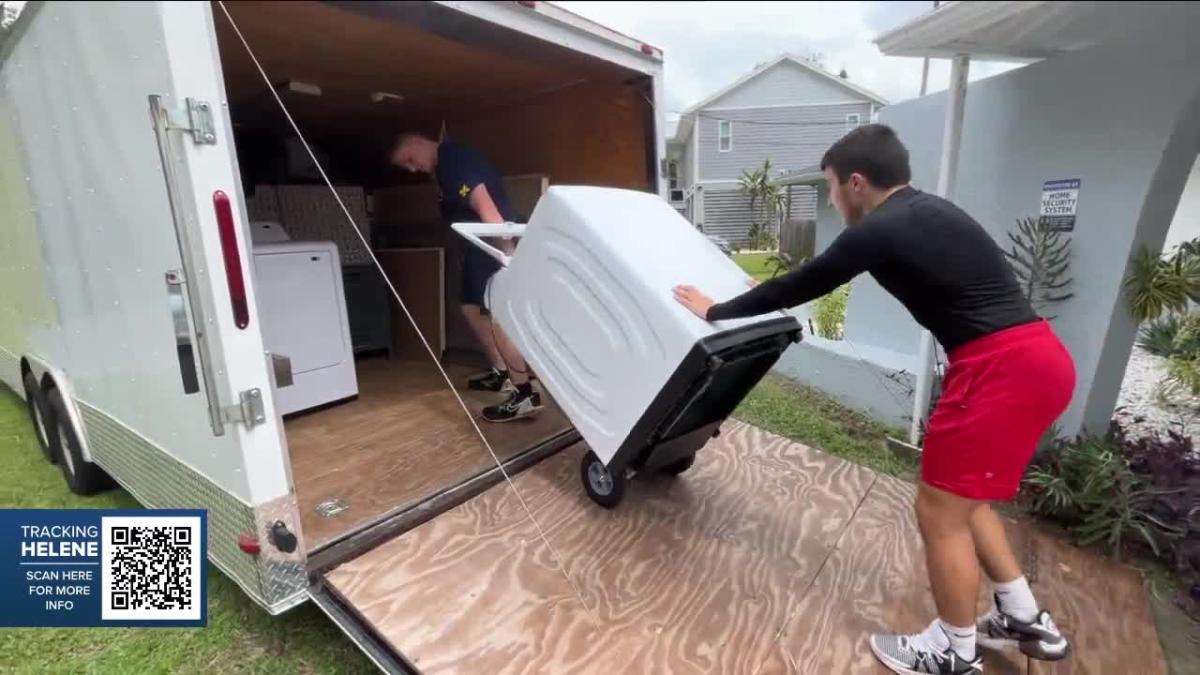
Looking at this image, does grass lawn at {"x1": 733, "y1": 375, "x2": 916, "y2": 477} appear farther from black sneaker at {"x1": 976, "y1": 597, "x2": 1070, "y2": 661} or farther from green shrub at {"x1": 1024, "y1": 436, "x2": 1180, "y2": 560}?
black sneaker at {"x1": 976, "y1": 597, "x2": 1070, "y2": 661}

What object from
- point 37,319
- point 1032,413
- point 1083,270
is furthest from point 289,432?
point 1083,270

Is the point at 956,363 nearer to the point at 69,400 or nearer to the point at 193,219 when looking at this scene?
the point at 193,219

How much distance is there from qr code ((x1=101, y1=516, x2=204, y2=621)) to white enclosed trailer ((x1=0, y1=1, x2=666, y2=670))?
0.14m

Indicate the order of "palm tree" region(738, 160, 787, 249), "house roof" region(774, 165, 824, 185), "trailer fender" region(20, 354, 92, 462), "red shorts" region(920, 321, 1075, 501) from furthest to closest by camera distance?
"palm tree" region(738, 160, 787, 249), "house roof" region(774, 165, 824, 185), "trailer fender" region(20, 354, 92, 462), "red shorts" region(920, 321, 1075, 501)

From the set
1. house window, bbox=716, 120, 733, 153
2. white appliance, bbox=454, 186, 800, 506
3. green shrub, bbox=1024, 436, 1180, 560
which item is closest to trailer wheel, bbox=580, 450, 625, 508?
white appliance, bbox=454, 186, 800, 506

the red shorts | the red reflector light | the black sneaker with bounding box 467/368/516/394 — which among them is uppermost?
the red shorts

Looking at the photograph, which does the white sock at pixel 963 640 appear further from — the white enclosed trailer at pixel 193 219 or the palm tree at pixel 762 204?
the palm tree at pixel 762 204

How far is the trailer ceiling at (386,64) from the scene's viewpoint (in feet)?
6.33

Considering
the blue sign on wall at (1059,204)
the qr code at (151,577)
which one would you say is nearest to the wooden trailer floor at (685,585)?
the qr code at (151,577)

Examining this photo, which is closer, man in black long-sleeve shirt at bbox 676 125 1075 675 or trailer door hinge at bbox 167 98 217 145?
Result: trailer door hinge at bbox 167 98 217 145

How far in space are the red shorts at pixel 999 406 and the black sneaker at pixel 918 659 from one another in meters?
0.52

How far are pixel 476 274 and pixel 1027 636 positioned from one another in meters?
2.91

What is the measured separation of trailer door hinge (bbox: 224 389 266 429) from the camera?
64.1 inches

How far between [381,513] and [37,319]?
86.0 inches
